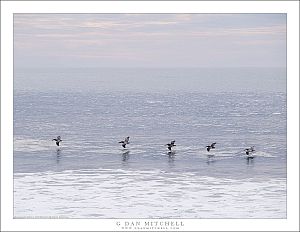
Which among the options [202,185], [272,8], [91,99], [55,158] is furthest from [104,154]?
[272,8]

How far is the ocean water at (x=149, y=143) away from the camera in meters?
28.7

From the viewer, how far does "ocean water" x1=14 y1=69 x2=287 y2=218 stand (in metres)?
28.7

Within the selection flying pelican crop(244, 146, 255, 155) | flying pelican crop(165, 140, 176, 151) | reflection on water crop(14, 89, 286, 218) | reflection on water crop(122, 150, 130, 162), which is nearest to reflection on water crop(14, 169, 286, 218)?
reflection on water crop(14, 89, 286, 218)

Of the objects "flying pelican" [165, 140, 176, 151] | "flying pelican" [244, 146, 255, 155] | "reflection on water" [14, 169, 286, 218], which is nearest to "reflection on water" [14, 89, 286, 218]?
"reflection on water" [14, 169, 286, 218]

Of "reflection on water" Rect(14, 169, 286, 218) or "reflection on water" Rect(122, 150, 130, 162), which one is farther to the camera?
"reflection on water" Rect(122, 150, 130, 162)

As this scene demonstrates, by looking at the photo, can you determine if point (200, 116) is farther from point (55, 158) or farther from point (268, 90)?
point (55, 158)

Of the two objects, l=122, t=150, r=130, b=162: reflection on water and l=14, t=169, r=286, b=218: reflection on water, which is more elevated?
l=122, t=150, r=130, b=162: reflection on water

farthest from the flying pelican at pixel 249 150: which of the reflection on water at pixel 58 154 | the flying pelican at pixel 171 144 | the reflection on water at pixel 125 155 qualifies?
the reflection on water at pixel 58 154

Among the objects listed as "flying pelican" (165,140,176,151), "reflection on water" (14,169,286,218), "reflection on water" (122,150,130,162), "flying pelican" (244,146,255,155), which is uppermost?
"flying pelican" (165,140,176,151)

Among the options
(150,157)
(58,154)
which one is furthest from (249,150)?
(58,154)

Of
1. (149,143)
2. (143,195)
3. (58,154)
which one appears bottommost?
(143,195)

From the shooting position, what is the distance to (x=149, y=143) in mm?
36156

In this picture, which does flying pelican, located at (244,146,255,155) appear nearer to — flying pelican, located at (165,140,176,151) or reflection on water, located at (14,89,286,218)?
reflection on water, located at (14,89,286,218)

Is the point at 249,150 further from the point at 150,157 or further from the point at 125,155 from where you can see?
the point at 125,155
